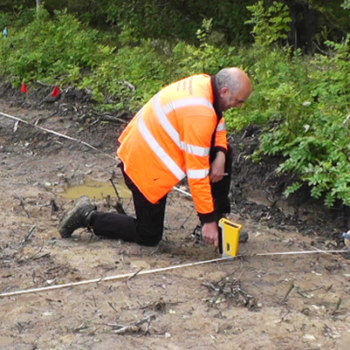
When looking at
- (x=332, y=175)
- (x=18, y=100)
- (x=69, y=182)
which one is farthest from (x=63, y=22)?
(x=332, y=175)

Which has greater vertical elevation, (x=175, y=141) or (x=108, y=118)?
(x=175, y=141)

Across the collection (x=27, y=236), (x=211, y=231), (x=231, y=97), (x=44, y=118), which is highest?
(x=231, y=97)

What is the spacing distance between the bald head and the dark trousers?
645mm

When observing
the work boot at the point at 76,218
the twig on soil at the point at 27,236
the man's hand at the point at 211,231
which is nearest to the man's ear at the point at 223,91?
the man's hand at the point at 211,231

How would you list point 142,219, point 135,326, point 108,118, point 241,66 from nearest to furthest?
1. point 135,326
2. point 142,219
3. point 108,118
4. point 241,66

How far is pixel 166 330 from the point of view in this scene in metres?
3.76

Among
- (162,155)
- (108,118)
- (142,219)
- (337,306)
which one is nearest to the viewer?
(337,306)

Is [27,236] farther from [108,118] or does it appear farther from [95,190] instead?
[108,118]

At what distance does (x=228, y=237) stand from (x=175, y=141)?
2.85 ft

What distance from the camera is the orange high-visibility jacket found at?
4348 mm

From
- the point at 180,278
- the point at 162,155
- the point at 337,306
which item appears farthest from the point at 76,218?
the point at 337,306

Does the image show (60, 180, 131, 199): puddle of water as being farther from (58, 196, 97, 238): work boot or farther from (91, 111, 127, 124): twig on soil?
(91, 111, 127, 124): twig on soil

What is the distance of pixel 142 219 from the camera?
4961 mm

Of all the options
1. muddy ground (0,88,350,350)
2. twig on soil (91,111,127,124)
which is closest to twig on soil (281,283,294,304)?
muddy ground (0,88,350,350)
